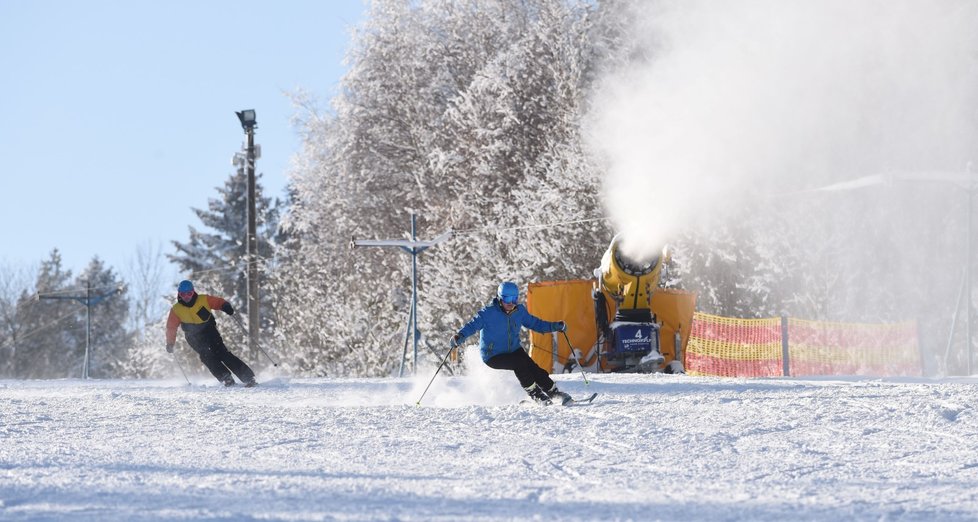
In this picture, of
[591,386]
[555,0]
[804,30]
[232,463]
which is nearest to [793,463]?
[232,463]

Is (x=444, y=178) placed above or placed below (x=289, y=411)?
above

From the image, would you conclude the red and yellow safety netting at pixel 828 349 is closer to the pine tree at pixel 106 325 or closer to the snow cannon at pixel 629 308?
A: the snow cannon at pixel 629 308

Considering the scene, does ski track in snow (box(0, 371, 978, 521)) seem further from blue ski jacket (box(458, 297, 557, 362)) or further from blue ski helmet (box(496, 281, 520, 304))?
blue ski helmet (box(496, 281, 520, 304))

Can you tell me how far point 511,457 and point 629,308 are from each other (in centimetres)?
1022

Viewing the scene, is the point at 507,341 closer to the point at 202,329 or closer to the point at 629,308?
the point at 629,308

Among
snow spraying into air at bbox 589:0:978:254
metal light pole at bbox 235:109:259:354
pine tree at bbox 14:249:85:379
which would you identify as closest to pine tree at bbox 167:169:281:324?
pine tree at bbox 14:249:85:379

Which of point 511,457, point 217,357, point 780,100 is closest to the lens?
point 511,457

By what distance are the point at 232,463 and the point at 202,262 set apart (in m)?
56.5

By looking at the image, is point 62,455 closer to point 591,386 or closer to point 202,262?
point 591,386

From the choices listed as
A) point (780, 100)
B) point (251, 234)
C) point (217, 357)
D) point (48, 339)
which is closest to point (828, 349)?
point (780, 100)

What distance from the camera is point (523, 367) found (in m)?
12.1

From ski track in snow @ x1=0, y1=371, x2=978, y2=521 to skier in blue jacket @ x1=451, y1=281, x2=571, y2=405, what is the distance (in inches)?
24.5

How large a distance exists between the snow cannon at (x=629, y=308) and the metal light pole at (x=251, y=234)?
11.8 meters

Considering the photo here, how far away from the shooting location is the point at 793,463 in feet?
23.7
